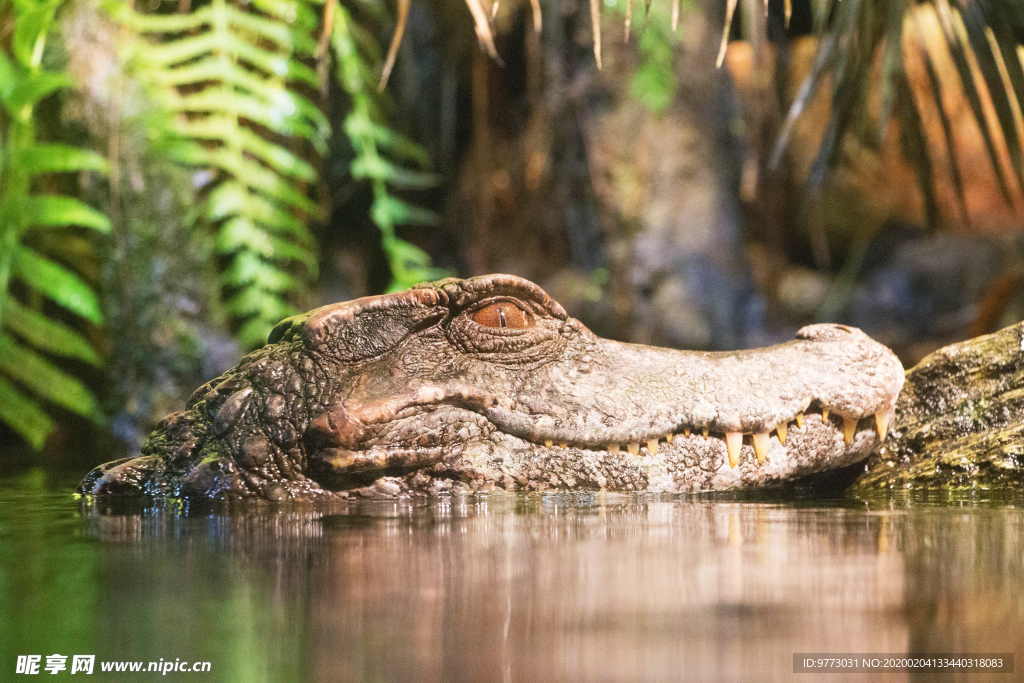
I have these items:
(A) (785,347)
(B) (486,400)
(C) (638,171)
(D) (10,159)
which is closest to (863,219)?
(C) (638,171)

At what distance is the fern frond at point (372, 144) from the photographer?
6.42 meters

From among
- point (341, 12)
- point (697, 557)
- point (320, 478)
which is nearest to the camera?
point (697, 557)

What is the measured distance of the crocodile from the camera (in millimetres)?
2859

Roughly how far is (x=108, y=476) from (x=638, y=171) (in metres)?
5.25

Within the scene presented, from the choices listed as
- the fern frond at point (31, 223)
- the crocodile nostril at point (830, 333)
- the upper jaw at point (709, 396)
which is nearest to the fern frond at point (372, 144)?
the fern frond at point (31, 223)

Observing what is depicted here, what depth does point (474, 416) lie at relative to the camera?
9.71ft

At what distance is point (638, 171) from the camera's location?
7.02m

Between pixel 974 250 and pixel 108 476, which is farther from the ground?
pixel 974 250

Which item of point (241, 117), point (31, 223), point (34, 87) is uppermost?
point (241, 117)

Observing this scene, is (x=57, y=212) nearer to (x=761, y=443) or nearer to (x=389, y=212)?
(x=389, y=212)

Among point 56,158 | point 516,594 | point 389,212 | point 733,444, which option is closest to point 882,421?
point 733,444

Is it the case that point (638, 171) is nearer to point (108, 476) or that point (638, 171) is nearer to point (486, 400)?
point (486, 400)

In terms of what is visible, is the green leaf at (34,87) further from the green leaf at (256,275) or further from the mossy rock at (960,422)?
the mossy rock at (960,422)

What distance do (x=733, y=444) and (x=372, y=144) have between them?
466 cm
